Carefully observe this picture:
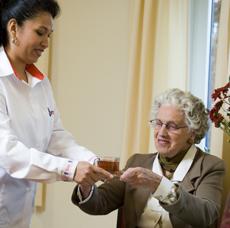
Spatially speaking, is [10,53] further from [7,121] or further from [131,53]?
[131,53]

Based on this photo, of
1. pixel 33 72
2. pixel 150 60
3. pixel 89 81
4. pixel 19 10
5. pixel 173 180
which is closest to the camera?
pixel 19 10

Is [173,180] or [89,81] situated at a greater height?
[89,81]

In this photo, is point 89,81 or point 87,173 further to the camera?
point 89,81

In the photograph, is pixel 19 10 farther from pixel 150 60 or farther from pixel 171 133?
pixel 150 60

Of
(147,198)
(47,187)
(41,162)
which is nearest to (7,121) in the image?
(41,162)

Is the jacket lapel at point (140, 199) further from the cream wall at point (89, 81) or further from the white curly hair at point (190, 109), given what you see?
the cream wall at point (89, 81)

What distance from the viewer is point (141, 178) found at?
168cm

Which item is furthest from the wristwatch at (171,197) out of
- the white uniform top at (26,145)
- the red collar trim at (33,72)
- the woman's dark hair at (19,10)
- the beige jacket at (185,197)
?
the woman's dark hair at (19,10)

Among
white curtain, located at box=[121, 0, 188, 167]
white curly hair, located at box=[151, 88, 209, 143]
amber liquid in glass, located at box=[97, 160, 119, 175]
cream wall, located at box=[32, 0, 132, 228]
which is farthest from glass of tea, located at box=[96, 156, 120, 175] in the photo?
cream wall, located at box=[32, 0, 132, 228]

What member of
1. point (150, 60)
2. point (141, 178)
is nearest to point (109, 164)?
point (141, 178)

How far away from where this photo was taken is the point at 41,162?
1.47 m

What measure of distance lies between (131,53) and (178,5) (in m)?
0.39

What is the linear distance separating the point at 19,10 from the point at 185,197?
0.95 meters

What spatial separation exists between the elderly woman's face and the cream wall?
0.83 m
